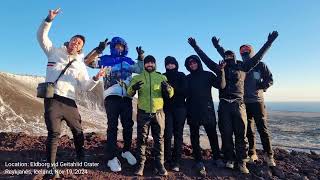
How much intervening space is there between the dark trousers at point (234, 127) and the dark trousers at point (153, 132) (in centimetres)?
155

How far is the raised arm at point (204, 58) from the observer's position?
811cm

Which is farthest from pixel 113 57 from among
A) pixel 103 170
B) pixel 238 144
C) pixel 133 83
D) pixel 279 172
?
pixel 279 172

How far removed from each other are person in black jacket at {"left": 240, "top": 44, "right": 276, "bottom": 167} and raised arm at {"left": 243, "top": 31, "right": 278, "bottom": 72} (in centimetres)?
18

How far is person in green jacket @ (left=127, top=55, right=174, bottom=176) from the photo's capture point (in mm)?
7379

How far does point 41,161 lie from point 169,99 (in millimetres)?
3107

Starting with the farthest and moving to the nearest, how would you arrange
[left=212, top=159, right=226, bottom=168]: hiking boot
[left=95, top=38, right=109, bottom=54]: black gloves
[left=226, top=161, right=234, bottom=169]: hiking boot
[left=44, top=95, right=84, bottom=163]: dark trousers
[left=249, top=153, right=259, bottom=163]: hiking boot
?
[left=249, top=153, right=259, bottom=163]: hiking boot < [left=212, top=159, right=226, bottom=168]: hiking boot < [left=226, top=161, right=234, bottom=169]: hiking boot < [left=95, top=38, right=109, bottom=54]: black gloves < [left=44, top=95, right=84, bottom=163]: dark trousers

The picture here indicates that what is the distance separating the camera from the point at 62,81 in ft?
22.7

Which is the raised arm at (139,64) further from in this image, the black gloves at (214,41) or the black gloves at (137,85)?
the black gloves at (214,41)

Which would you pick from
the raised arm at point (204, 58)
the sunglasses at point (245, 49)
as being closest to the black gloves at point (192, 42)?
the raised arm at point (204, 58)

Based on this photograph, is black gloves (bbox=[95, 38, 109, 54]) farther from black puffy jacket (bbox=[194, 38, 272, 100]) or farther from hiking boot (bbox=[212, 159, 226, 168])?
hiking boot (bbox=[212, 159, 226, 168])

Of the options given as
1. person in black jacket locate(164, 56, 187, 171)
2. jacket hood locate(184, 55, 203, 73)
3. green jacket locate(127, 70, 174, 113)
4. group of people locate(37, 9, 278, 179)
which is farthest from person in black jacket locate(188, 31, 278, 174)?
green jacket locate(127, 70, 174, 113)

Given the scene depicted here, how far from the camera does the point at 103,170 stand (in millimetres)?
7566

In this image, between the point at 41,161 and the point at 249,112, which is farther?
the point at 249,112

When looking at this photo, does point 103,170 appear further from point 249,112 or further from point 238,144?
point 249,112
